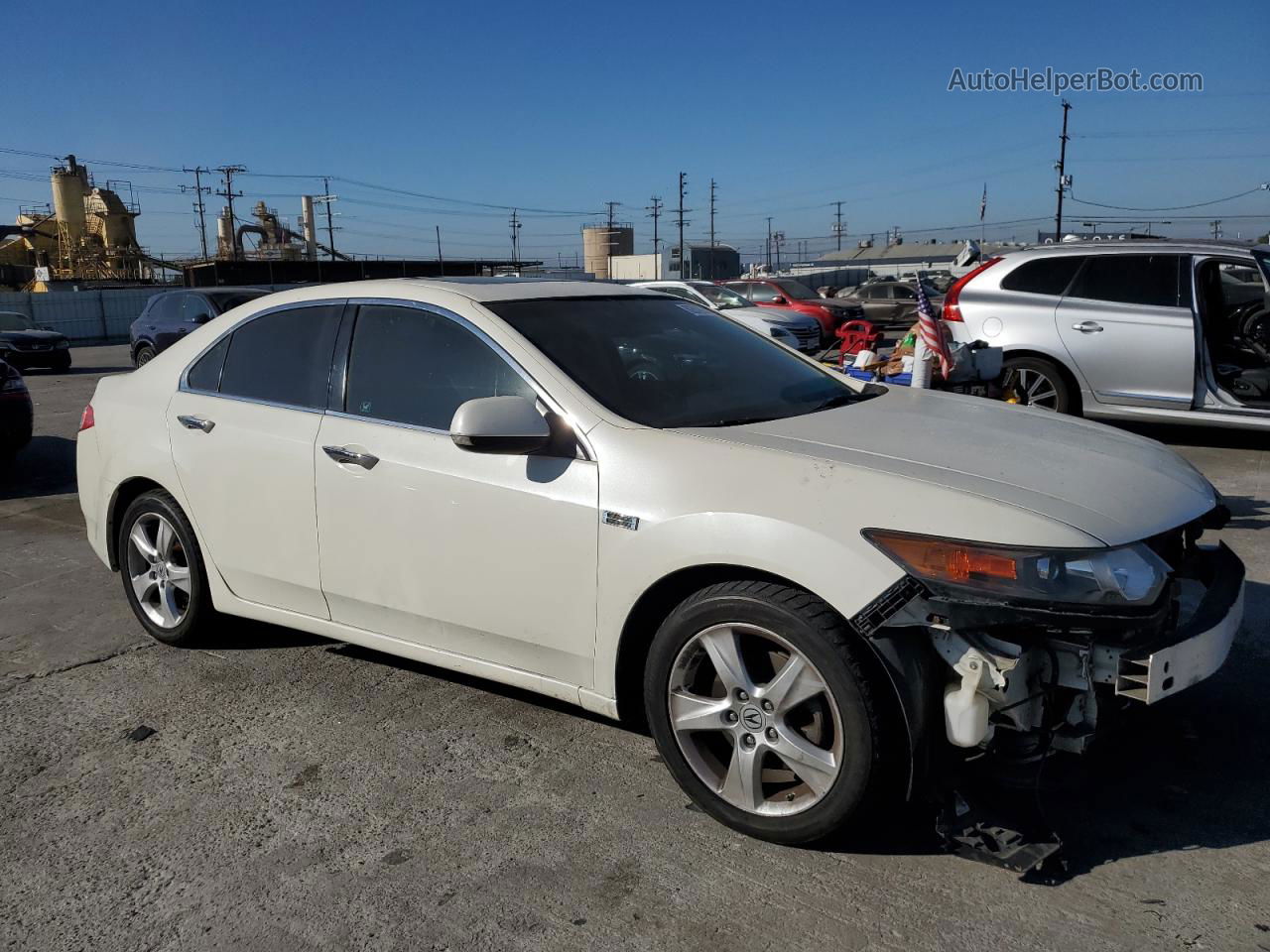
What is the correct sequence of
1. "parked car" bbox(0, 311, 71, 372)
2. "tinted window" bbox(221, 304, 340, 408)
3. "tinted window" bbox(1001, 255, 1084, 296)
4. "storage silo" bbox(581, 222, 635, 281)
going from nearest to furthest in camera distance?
"tinted window" bbox(221, 304, 340, 408), "tinted window" bbox(1001, 255, 1084, 296), "parked car" bbox(0, 311, 71, 372), "storage silo" bbox(581, 222, 635, 281)

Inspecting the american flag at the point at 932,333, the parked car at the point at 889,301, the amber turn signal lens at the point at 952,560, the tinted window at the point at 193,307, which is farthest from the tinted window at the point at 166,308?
the amber turn signal lens at the point at 952,560

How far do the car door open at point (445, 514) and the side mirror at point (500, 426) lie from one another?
0.20 ft

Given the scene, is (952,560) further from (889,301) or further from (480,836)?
(889,301)

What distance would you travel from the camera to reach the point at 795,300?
22.8 m

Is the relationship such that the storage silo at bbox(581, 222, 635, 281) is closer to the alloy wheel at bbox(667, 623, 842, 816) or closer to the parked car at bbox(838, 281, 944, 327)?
the parked car at bbox(838, 281, 944, 327)

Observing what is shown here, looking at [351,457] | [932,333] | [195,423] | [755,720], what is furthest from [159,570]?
[932,333]

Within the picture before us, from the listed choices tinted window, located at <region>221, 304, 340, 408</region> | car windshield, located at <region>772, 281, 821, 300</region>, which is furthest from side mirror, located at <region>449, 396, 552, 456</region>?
car windshield, located at <region>772, 281, 821, 300</region>

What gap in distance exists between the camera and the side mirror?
10.2 feet

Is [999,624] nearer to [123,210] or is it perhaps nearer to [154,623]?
[154,623]

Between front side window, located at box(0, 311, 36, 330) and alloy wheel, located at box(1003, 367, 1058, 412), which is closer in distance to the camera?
alloy wheel, located at box(1003, 367, 1058, 412)

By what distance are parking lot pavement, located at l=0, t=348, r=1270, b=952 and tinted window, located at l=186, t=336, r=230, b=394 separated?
1.19 metres

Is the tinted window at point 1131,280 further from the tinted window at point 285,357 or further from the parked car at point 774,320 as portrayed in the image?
the parked car at point 774,320

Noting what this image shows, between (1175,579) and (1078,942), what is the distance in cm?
106

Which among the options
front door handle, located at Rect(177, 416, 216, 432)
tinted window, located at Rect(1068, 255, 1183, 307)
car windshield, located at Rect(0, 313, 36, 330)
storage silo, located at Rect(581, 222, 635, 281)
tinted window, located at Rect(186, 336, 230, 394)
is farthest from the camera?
storage silo, located at Rect(581, 222, 635, 281)
